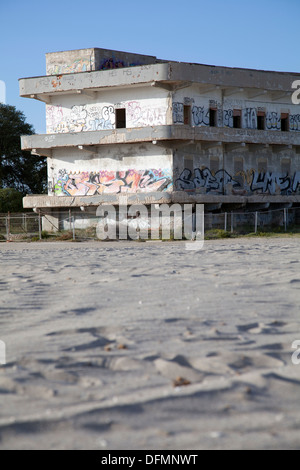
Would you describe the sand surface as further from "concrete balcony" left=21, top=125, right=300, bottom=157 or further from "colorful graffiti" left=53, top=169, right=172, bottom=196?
"colorful graffiti" left=53, top=169, right=172, bottom=196

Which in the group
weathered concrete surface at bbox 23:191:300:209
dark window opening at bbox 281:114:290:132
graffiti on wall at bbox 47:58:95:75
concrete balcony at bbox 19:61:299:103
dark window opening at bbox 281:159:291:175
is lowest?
weathered concrete surface at bbox 23:191:300:209

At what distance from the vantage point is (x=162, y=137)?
28766 millimetres

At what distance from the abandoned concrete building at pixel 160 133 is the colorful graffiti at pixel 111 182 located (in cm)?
7

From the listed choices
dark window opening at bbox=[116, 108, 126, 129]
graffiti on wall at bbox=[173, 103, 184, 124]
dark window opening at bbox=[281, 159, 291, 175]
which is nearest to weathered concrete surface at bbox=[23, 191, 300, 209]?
dark window opening at bbox=[281, 159, 291, 175]

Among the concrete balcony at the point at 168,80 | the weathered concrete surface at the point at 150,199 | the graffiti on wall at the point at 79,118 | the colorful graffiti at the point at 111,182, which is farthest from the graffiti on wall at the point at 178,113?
the weathered concrete surface at the point at 150,199

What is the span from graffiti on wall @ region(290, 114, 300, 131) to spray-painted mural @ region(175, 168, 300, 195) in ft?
10.3

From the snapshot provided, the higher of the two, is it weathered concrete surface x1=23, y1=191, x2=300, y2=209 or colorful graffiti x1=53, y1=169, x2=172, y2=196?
colorful graffiti x1=53, y1=169, x2=172, y2=196

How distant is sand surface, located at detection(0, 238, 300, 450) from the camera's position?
2.88m

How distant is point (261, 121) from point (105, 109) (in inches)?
428

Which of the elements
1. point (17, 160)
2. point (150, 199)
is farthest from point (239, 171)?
point (17, 160)

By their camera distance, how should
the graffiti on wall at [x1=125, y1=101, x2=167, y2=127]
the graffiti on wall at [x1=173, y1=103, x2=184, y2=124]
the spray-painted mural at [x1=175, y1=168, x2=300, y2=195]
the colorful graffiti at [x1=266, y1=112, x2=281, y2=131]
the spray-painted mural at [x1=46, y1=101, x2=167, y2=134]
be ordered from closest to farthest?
1. the graffiti on wall at [x1=173, y1=103, x2=184, y2=124]
2. the graffiti on wall at [x1=125, y1=101, x2=167, y2=127]
3. the spray-painted mural at [x1=46, y1=101, x2=167, y2=134]
4. the spray-painted mural at [x1=175, y1=168, x2=300, y2=195]
5. the colorful graffiti at [x1=266, y1=112, x2=281, y2=131]

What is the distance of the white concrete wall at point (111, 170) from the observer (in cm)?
3047

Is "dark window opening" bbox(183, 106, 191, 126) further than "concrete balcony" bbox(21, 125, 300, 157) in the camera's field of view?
Yes
